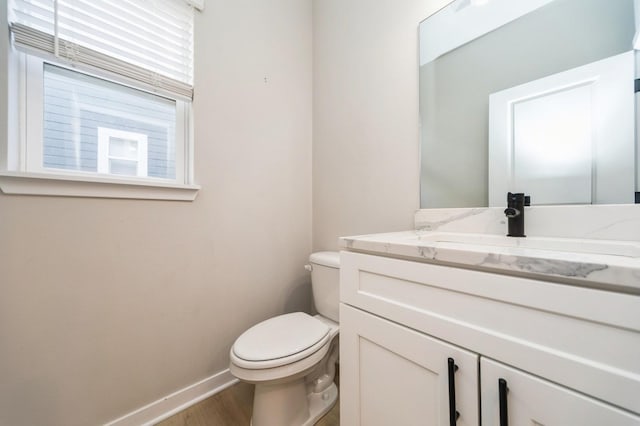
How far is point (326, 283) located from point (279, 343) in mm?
392

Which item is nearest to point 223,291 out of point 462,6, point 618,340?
point 618,340

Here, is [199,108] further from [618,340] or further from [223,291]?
[618,340]

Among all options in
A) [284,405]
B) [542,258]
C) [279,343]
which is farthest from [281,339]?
[542,258]

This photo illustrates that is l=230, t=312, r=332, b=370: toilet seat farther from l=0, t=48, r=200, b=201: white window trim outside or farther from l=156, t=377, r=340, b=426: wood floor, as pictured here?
l=0, t=48, r=200, b=201: white window trim outside

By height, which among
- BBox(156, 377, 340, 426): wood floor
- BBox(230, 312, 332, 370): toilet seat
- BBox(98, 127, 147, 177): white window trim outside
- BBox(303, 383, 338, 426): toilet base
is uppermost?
BBox(98, 127, 147, 177): white window trim outside

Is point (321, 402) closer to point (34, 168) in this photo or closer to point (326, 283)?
point (326, 283)

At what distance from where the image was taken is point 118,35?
1026 mm

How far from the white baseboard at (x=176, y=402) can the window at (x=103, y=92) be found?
94cm

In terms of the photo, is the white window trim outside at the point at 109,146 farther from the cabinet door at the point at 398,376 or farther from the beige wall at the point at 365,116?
the cabinet door at the point at 398,376

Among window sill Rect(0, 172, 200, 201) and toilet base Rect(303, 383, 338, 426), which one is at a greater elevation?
window sill Rect(0, 172, 200, 201)

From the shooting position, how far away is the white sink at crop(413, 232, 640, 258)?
Answer: 0.62 meters

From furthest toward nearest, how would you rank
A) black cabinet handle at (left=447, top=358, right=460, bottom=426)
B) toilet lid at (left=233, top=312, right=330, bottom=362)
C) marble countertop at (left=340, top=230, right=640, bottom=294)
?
toilet lid at (left=233, top=312, right=330, bottom=362) → black cabinet handle at (left=447, top=358, right=460, bottom=426) → marble countertop at (left=340, top=230, right=640, bottom=294)

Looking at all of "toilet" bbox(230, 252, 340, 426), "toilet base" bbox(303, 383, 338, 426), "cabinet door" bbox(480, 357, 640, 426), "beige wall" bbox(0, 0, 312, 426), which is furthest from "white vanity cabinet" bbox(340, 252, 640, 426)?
"beige wall" bbox(0, 0, 312, 426)

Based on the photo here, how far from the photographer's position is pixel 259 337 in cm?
103
